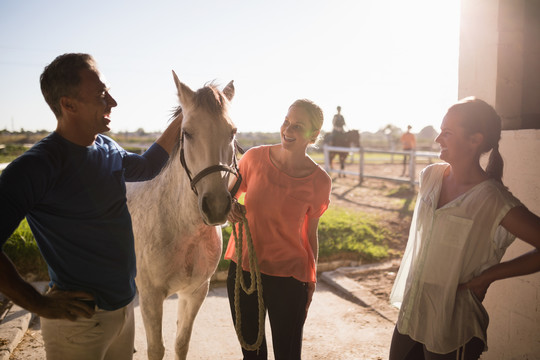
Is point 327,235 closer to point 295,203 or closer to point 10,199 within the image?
point 295,203

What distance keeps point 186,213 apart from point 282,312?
0.83 m

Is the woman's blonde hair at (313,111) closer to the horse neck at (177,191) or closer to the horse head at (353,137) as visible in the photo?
the horse neck at (177,191)

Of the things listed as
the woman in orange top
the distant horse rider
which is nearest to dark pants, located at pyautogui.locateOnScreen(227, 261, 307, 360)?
the woman in orange top

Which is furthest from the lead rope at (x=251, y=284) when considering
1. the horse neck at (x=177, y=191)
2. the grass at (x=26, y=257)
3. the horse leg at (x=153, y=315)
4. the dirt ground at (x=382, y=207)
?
the grass at (x=26, y=257)

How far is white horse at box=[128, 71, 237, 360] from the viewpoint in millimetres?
1819

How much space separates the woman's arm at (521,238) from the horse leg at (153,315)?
6.09 ft

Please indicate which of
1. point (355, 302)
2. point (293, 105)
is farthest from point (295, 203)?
point (355, 302)

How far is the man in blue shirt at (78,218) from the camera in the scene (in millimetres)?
1284

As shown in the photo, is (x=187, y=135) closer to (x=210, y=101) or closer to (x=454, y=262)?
(x=210, y=101)

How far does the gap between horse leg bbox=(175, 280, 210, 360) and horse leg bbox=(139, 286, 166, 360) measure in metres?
0.26

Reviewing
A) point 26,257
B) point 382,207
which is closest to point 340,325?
point 26,257

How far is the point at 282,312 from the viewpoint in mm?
1995

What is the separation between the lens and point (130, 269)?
157 centimetres

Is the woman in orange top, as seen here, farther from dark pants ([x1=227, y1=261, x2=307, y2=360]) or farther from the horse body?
the horse body
